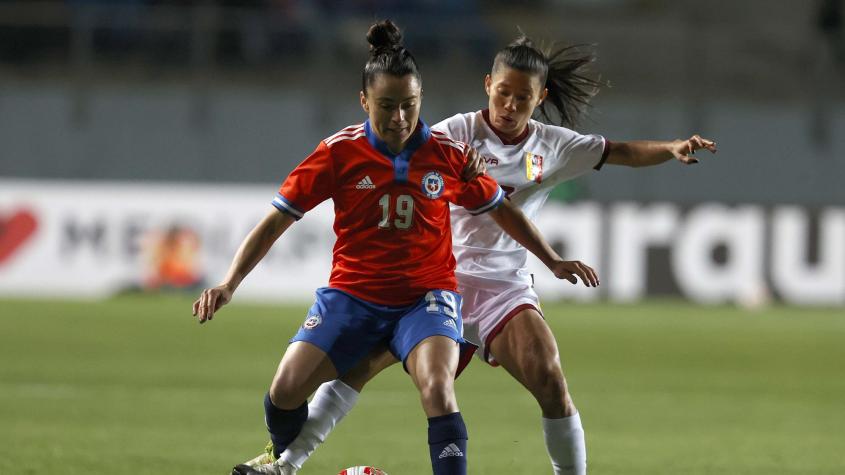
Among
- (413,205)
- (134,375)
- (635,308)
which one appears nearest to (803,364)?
(635,308)

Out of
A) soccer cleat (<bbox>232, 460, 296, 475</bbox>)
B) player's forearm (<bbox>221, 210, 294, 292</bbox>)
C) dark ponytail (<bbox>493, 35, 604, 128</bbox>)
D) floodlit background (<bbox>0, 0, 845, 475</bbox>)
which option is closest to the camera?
player's forearm (<bbox>221, 210, 294, 292</bbox>)

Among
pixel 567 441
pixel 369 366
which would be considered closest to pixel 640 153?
A: pixel 567 441

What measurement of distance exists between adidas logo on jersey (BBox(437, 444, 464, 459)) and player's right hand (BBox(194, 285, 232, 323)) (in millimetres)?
915

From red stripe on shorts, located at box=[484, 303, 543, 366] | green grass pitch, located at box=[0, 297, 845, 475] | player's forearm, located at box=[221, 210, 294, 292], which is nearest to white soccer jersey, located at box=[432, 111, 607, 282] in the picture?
red stripe on shorts, located at box=[484, 303, 543, 366]

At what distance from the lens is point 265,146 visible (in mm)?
20312

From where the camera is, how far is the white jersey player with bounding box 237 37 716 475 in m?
5.43

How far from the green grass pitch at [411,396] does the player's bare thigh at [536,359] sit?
1.24 meters

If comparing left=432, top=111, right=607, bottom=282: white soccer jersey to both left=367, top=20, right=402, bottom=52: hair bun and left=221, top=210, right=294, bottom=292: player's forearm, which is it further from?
left=221, top=210, right=294, bottom=292: player's forearm

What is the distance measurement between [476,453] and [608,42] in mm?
13982

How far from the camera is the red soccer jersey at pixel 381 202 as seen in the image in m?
5.16

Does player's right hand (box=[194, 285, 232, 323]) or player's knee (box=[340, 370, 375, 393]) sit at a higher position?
player's right hand (box=[194, 285, 232, 323])

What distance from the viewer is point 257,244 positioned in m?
5.10

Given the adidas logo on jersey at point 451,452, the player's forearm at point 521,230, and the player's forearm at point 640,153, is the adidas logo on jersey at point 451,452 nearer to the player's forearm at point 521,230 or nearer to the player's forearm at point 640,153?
the player's forearm at point 521,230

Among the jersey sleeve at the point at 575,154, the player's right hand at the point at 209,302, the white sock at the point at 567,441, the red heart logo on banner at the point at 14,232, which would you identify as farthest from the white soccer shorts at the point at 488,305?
the red heart logo on banner at the point at 14,232
